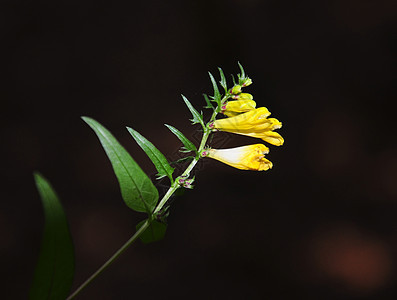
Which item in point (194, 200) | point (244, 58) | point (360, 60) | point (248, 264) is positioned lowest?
point (248, 264)

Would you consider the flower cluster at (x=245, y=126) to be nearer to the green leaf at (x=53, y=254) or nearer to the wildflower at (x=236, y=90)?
the wildflower at (x=236, y=90)

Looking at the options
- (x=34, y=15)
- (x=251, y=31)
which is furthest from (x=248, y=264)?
(x=34, y=15)

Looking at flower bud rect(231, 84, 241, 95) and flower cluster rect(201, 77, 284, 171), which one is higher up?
flower bud rect(231, 84, 241, 95)

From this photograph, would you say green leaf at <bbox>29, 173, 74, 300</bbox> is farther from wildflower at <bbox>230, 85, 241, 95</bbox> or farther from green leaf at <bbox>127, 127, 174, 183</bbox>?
wildflower at <bbox>230, 85, 241, 95</bbox>

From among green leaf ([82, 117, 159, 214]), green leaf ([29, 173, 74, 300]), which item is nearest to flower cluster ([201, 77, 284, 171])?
green leaf ([82, 117, 159, 214])

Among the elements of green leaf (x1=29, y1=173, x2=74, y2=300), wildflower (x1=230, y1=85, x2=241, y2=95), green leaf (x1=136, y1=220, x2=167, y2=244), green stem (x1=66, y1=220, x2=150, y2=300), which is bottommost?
green leaf (x1=136, y1=220, x2=167, y2=244)

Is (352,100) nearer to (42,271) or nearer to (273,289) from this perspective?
(273,289)

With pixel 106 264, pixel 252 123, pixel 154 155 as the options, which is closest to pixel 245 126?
pixel 252 123

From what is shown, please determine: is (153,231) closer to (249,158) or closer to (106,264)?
(106,264)
